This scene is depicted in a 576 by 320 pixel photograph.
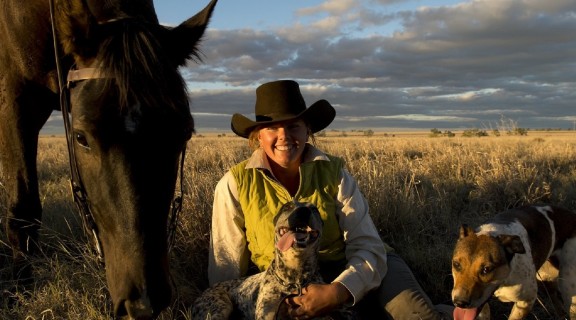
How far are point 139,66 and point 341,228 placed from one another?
7.92 ft

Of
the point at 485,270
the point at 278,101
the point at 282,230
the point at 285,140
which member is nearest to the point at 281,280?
the point at 282,230

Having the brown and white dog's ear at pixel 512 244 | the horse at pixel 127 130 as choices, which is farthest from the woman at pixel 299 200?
the horse at pixel 127 130

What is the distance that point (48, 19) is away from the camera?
415 cm

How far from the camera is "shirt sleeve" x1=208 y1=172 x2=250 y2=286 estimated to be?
470cm

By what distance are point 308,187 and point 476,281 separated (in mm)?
1596

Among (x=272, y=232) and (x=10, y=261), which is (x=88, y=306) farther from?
(x=10, y=261)

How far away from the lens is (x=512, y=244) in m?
4.19

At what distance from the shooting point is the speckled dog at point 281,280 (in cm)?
384

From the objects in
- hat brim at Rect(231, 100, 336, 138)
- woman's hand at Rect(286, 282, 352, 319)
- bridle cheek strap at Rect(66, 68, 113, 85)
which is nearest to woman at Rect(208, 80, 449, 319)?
hat brim at Rect(231, 100, 336, 138)

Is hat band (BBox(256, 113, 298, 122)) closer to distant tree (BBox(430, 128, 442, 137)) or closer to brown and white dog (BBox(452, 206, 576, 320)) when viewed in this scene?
brown and white dog (BBox(452, 206, 576, 320))

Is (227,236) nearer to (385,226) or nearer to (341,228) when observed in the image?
(341,228)

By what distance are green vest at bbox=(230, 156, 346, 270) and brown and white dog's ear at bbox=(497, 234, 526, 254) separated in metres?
1.38

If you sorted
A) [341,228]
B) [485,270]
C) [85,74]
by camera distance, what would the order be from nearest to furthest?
[85,74], [485,270], [341,228]

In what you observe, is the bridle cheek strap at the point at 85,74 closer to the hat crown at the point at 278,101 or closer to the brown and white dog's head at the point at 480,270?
the hat crown at the point at 278,101
